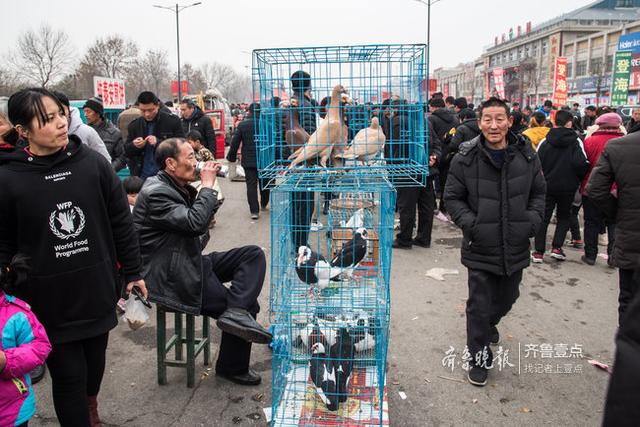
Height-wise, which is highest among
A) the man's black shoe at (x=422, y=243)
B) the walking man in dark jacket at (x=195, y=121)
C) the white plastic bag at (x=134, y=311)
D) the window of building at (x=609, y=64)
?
the window of building at (x=609, y=64)

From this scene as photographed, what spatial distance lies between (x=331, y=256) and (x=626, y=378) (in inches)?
88.0

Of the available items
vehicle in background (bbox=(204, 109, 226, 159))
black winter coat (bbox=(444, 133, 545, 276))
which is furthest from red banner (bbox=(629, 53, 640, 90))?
black winter coat (bbox=(444, 133, 545, 276))

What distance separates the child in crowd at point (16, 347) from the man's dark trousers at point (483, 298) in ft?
8.59

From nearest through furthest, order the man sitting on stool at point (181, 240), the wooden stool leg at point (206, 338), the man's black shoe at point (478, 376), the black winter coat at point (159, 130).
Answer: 1. the man sitting on stool at point (181, 240)
2. the man's black shoe at point (478, 376)
3. the wooden stool leg at point (206, 338)
4. the black winter coat at point (159, 130)

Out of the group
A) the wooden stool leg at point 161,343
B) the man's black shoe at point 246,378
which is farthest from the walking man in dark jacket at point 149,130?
the man's black shoe at point 246,378

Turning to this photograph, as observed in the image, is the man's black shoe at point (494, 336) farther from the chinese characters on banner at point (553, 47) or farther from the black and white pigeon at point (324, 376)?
the chinese characters on banner at point (553, 47)

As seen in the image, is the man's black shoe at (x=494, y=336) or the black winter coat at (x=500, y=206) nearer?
the black winter coat at (x=500, y=206)

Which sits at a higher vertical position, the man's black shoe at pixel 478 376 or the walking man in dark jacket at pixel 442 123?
the walking man in dark jacket at pixel 442 123

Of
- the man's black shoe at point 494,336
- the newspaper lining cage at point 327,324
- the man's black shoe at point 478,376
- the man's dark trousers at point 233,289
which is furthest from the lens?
the man's black shoe at point 494,336

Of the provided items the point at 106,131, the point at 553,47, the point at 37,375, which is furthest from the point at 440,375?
the point at 553,47

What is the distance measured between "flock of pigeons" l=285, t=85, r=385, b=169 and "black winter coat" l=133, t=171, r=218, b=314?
645 millimetres

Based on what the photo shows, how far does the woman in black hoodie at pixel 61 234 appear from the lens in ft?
6.83

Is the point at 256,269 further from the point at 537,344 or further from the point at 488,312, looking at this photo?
the point at 537,344

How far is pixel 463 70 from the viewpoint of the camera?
321ft
